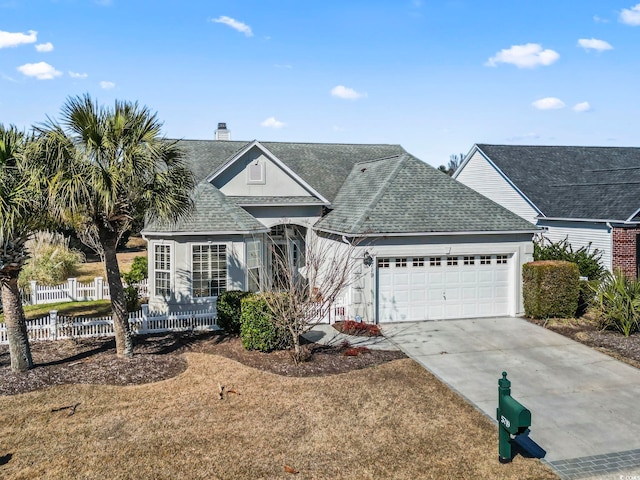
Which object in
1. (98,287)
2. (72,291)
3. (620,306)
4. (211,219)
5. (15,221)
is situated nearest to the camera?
(15,221)

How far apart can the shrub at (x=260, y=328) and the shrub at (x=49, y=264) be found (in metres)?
11.8

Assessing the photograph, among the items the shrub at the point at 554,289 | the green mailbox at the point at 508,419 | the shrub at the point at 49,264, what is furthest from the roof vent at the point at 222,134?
the green mailbox at the point at 508,419

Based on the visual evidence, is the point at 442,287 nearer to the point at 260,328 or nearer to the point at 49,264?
the point at 260,328

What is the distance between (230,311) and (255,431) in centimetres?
635

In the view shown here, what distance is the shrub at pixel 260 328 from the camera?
43.4 feet

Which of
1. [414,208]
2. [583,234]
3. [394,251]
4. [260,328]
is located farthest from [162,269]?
[583,234]

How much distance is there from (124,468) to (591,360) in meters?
11.6

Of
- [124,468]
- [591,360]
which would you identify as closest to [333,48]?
[591,360]

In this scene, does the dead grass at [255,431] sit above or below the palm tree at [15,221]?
below

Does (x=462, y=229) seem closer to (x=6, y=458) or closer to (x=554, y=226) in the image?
(x=554, y=226)

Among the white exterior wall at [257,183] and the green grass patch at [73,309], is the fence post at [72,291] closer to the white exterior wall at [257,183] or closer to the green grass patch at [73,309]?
the green grass patch at [73,309]

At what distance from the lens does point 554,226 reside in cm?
2358

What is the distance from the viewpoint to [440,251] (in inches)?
672

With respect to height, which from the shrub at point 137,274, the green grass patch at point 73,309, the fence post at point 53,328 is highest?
the shrub at point 137,274
